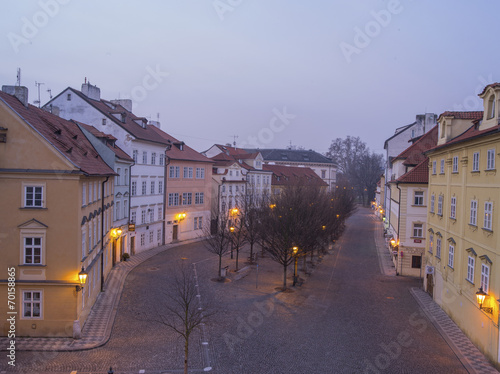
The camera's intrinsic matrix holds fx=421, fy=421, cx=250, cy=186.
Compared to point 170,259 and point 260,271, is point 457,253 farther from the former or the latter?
point 170,259

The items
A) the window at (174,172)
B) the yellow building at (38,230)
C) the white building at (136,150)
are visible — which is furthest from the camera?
the window at (174,172)

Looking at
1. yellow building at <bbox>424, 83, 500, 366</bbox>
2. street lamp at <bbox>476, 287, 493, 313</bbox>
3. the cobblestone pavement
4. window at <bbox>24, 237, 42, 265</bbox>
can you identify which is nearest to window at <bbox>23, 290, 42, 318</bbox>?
window at <bbox>24, 237, 42, 265</bbox>

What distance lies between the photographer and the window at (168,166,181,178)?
41.3 metres

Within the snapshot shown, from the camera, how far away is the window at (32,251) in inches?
668

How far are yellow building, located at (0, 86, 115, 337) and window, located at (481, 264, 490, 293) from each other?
16.2 meters

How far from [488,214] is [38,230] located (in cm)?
1807

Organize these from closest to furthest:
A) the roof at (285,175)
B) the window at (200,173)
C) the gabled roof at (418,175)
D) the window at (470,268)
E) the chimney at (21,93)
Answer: the window at (470,268) → the chimney at (21,93) → the gabled roof at (418,175) → the window at (200,173) → the roof at (285,175)

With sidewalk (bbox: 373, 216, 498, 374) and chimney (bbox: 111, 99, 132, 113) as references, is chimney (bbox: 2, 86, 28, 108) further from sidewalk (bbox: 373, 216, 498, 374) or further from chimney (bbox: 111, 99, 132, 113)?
chimney (bbox: 111, 99, 132, 113)

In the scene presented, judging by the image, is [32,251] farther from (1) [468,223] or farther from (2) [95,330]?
(1) [468,223]

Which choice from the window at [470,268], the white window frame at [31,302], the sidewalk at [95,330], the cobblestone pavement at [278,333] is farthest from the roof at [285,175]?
the white window frame at [31,302]

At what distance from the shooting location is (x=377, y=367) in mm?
14766

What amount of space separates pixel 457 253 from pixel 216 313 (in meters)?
12.1

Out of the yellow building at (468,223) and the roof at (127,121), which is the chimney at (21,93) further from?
the yellow building at (468,223)

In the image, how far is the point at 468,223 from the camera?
19.1m
